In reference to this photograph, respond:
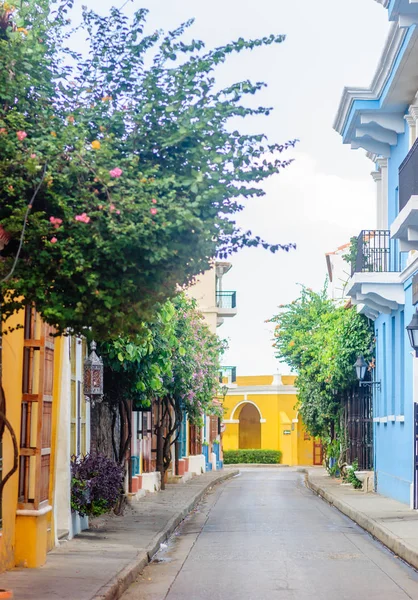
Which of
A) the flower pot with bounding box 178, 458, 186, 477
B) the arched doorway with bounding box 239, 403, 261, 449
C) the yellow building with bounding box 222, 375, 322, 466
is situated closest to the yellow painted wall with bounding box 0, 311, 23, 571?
the flower pot with bounding box 178, 458, 186, 477

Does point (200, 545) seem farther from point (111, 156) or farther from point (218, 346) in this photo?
point (218, 346)

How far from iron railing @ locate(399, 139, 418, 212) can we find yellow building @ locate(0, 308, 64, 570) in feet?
21.7

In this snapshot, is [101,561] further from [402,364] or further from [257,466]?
[257,466]

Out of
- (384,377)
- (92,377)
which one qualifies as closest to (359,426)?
(384,377)

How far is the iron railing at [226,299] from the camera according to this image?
55125mm

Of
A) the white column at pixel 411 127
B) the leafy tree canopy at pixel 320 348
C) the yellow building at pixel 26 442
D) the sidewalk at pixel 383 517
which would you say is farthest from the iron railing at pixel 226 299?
the yellow building at pixel 26 442

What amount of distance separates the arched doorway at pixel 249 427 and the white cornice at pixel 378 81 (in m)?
50.1

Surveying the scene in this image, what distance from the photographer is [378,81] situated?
876 inches

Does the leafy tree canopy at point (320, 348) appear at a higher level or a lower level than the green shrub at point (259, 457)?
higher

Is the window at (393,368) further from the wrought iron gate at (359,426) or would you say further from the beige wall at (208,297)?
the beige wall at (208,297)

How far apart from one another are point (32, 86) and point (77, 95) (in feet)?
1.45

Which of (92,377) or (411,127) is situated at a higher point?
(411,127)

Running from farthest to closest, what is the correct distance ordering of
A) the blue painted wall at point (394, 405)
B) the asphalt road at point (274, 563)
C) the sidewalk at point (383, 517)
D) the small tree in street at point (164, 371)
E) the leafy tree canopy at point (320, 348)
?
the leafy tree canopy at point (320, 348)
the blue painted wall at point (394, 405)
the small tree in street at point (164, 371)
the sidewalk at point (383, 517)
the asphalt road at point (274, 563)

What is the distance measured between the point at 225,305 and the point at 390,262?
30.8 metres
